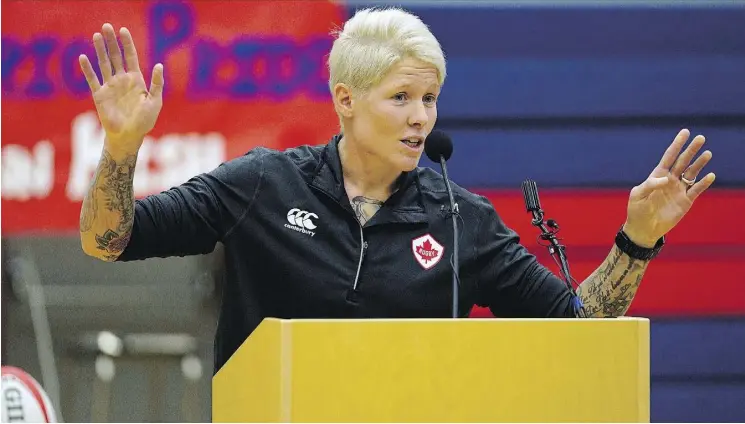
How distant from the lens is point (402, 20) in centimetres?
235

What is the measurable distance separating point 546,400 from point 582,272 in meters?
2.09

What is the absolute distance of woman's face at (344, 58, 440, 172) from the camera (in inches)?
91.4

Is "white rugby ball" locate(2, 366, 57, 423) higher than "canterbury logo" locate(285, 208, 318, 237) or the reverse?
the reverse

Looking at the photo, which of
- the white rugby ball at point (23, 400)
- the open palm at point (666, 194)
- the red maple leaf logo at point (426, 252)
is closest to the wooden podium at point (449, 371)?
the open palm at point (666, 194)

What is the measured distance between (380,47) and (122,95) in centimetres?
63

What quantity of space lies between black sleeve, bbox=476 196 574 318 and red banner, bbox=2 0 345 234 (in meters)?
1.27

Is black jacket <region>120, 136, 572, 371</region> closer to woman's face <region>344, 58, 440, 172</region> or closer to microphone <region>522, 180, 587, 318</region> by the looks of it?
woman's face <region>344, 58, 440, 172</region>

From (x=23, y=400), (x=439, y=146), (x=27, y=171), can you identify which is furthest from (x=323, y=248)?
(x=27, y=171)

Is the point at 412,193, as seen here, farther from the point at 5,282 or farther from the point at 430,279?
the point at 5,282

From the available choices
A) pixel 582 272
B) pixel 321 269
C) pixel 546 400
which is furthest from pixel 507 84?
pixel 546 400

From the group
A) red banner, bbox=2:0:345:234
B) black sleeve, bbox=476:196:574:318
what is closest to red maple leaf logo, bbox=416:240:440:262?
black sleeve, bbox=476:196:574:318

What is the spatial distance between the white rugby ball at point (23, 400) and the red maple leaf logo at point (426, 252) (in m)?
1.63

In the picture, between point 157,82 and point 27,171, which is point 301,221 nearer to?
point 157,82

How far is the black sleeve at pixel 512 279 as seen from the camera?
7.87ft
